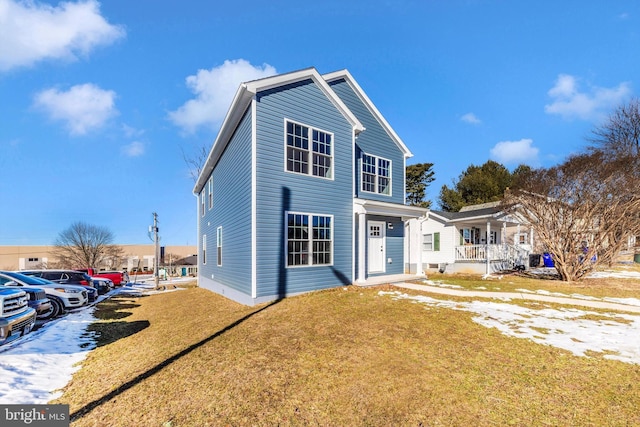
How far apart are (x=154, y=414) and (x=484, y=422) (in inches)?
152

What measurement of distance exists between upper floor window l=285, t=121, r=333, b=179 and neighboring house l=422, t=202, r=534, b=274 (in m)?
11.0

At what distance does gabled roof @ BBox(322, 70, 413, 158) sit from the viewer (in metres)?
12.6

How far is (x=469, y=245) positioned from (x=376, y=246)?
29.2 ft

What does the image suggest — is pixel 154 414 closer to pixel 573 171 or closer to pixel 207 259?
pixel 207 259

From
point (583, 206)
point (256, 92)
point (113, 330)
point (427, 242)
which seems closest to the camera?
point (113, 330)

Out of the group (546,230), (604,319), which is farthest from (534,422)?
(546,230)

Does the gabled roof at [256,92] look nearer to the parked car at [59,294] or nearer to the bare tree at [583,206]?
the parked car at [59,294]

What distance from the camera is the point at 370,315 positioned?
7.23 m

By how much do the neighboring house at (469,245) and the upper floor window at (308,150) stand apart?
36.0ft

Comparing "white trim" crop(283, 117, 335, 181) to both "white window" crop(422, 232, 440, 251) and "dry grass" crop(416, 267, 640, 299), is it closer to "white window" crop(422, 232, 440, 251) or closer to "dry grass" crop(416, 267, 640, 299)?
"dry grass" crop(416, 267, 640, 299)

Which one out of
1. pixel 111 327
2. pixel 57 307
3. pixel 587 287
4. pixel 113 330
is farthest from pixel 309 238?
pixel 587 287

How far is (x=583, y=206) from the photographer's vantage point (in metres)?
12.8

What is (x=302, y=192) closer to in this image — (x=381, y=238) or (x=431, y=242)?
(x=381, y=238)

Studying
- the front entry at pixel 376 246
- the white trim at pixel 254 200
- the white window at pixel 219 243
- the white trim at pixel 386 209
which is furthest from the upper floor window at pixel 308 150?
the white window at pixel 219 243
